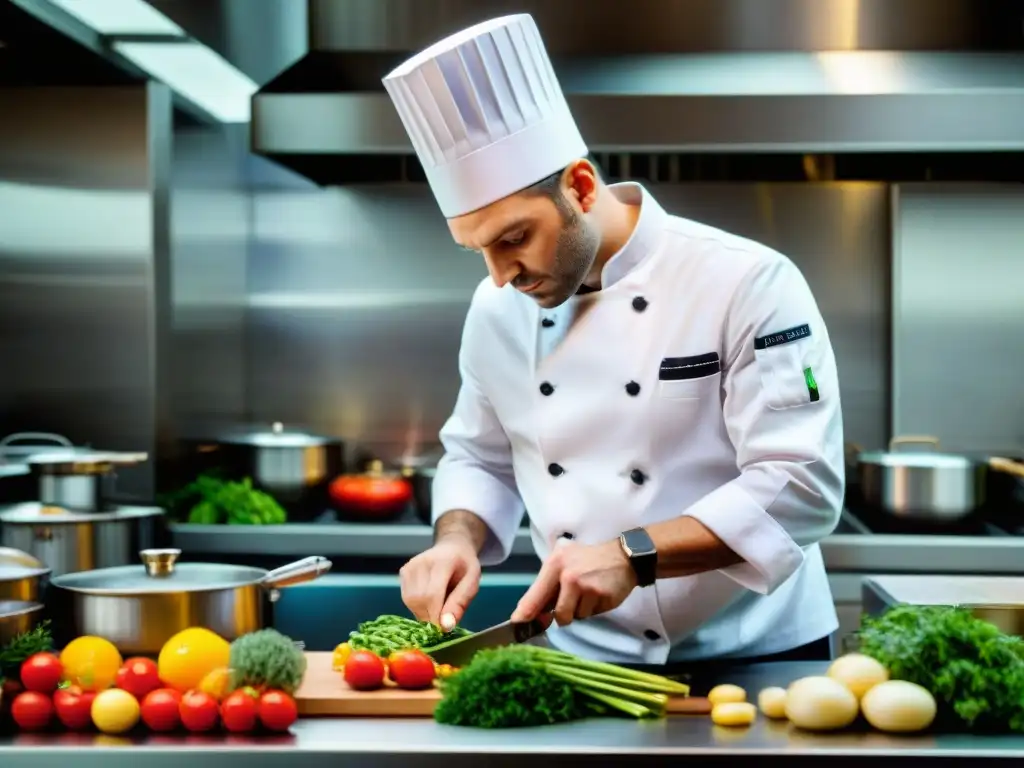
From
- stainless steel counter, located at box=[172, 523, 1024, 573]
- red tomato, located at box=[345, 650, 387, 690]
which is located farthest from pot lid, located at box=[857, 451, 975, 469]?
red tomato, located at box=[345, 650, 387, 690]

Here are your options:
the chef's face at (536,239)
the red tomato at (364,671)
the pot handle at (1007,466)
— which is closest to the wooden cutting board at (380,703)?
the red tomato at (364,671)

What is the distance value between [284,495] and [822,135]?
1732mm

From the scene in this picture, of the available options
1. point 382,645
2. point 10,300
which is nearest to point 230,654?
point 382,645

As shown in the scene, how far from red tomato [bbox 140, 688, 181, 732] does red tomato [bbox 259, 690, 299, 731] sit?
0.35ft

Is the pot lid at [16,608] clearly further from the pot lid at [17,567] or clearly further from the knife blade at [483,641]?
the knife blade at [483,641]

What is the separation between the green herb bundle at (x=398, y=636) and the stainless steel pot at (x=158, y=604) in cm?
12

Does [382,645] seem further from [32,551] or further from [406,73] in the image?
[32,551]

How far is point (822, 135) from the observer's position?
10.8ft

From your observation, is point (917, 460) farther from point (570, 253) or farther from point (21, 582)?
point (21, 582)

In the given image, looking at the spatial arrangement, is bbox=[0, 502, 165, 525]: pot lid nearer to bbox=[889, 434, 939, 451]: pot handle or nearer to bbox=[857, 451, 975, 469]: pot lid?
bbox=[857, 451, 975, 469]: pot lid

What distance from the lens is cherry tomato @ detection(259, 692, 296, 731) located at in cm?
166

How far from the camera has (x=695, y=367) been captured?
2.15m

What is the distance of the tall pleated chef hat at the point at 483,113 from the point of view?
1992 mm

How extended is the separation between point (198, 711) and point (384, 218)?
2.81m
